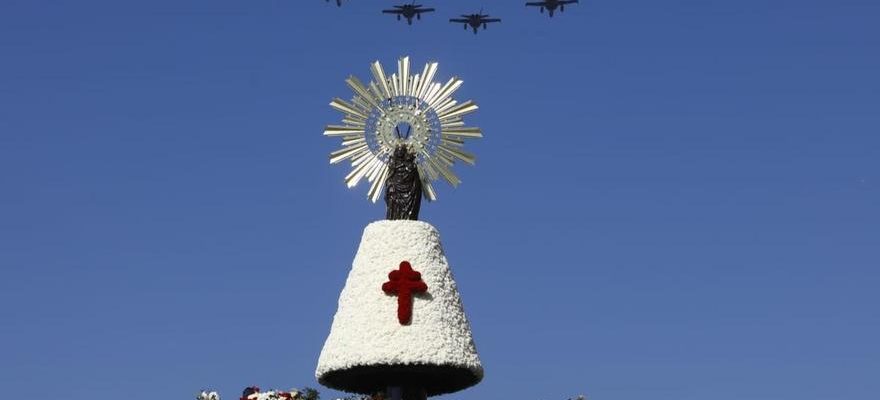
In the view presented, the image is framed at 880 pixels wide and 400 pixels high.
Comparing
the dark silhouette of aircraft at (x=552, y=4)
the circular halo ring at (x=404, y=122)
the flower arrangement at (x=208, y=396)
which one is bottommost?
the flower arrangement at (x=208, y=396)

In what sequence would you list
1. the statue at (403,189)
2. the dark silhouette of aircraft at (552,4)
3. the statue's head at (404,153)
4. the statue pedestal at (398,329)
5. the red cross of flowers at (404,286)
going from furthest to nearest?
the dark silhouette of aircraft at (552,4)
the statue's head at (404,153)
the statue at (403,189)
the red cross of flowers at (404,286)
the statue pedestal at (398,329)

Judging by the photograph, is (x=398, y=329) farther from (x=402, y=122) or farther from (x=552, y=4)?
(x=552, y=4)

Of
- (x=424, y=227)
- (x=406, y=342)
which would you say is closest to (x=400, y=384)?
(x=406, y=342)

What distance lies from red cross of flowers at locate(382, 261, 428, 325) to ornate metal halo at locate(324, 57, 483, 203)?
100 inches

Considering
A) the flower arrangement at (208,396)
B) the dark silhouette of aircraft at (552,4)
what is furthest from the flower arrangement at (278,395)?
the dark silhouette of aircraft at (552,4)

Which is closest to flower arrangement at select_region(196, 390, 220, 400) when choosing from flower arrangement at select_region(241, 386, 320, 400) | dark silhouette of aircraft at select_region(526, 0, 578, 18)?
flower arrangement at select_region(241, 386, 320, 400)

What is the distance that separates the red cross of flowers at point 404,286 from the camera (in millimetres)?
26219

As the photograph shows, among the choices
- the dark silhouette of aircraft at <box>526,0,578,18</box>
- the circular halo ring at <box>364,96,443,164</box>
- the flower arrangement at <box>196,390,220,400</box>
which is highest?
the dark silhouette of aircraft at <box>526,0,578,18</box>

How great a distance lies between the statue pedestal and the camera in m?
25.9

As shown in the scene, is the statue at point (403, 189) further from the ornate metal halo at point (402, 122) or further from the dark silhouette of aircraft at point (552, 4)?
the dark silhouette of aircraft at point (552, 4)

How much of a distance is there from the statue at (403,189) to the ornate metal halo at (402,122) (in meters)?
0.36

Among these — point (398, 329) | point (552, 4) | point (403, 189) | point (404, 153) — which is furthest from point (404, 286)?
point (552, 4)

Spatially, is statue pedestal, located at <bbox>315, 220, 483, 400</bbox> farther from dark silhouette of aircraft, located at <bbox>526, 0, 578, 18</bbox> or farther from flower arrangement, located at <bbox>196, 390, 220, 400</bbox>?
dark silhouette of aircraft, located at <bbox>526, 0, 578, 18</bbox>

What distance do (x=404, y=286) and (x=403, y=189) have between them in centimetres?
241
